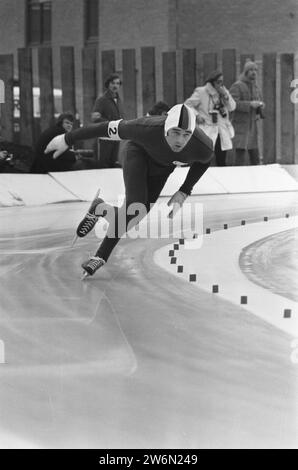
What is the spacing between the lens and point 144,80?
13.6 m

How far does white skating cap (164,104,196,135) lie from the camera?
5688 millimetres

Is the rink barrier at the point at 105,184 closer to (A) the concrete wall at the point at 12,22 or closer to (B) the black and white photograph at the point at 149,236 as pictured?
(B) the black and white photograph at the point at 149,236

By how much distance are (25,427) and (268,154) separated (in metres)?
11.3

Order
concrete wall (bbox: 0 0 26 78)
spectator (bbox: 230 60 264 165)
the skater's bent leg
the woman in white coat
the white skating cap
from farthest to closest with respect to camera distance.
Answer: spectator (bbox: 230 60 264 165) < the woman in white coat < concrete wall (bbox: 0 0 26 78) < the skater's bent leg < the white skating cap

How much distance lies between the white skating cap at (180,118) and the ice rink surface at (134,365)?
985mm

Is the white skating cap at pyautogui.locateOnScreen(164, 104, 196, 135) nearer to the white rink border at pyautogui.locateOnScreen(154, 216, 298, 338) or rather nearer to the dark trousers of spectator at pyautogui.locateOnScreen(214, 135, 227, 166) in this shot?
the white rink border at pyautogui.locateOnScreen(154, 216, 298, 338)

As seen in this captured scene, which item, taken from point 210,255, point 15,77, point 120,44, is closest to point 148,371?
point 210,255

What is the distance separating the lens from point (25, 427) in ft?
11.0

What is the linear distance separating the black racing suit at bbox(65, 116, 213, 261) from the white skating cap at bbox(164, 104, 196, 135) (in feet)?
0.47

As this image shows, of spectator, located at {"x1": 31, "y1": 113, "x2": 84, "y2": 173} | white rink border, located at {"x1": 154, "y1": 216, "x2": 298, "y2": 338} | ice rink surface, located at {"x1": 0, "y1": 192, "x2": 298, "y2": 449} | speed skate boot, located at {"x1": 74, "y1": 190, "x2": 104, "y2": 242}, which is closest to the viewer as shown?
ice rink surface, located at {"x1": 0, "y1": 192, "x2": 298, "y2": 449}

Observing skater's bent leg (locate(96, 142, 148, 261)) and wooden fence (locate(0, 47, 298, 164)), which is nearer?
skater's bent leg (locate(96, 142, 148, 261))

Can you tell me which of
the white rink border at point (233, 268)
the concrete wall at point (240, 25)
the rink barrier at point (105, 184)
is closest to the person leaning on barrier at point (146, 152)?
the white rink border at point (233, 268)

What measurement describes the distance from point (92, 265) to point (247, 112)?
6.93 m

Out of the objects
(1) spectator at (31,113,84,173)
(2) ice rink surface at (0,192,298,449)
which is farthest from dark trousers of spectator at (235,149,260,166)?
(2) ice rink surface at (0,192,298,449)
